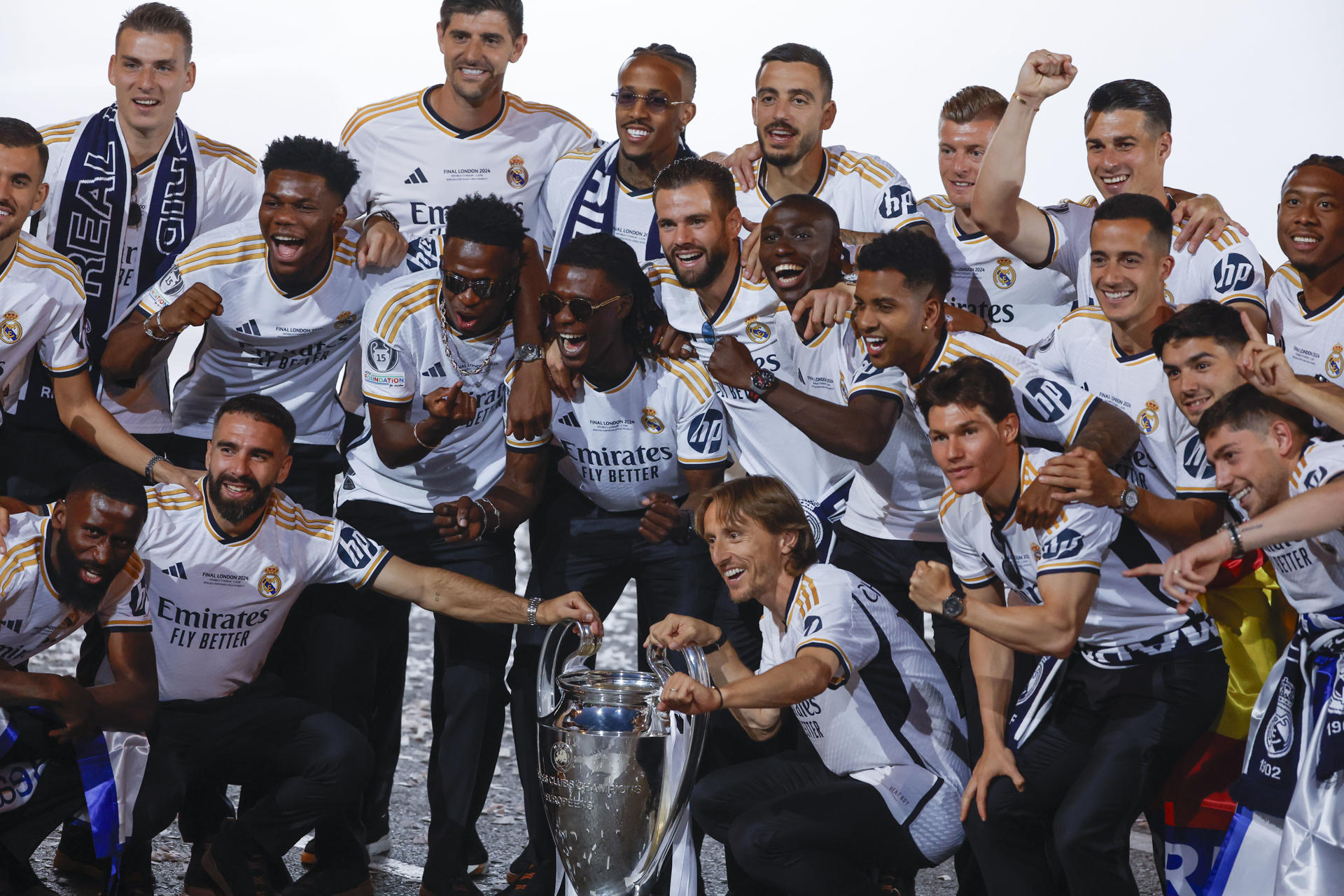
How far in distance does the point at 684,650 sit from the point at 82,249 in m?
2.75

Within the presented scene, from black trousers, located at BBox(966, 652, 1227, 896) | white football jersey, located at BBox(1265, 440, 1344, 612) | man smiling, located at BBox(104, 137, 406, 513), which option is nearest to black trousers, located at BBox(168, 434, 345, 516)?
man smiling, located at BBox(104, 137, 406, 513)

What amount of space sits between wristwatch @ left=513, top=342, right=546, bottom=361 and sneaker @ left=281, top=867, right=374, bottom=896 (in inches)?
67.6

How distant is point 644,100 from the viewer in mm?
5059

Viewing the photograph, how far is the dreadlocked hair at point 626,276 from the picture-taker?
15.3 feet

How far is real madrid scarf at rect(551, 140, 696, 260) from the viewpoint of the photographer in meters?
5.11

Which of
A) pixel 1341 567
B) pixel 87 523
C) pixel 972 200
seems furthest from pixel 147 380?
pixel 1341 567

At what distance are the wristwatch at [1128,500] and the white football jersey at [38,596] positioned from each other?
290 cm

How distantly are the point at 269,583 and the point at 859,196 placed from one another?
2436 mm

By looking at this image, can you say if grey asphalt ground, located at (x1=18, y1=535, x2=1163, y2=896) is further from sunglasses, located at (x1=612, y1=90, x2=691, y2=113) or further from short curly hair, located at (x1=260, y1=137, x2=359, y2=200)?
sunglasses, located at (x1=612, y1=90, x2=691, y2=113)

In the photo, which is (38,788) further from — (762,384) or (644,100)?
(644,100)

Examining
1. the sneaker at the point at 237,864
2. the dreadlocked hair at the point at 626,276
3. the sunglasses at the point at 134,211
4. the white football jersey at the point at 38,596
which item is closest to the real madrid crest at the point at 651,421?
the dreadlocked hair at the point at 626,276

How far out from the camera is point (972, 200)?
4.82m

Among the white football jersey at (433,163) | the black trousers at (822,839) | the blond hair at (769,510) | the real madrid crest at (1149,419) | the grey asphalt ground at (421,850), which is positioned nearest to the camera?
the black trousers at (822,839)

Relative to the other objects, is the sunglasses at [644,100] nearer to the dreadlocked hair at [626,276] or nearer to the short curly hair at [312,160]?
the dreadlocked hair at [626,276]
